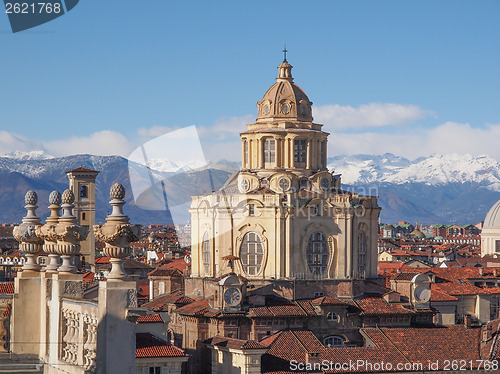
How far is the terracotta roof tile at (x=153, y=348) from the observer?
129ft

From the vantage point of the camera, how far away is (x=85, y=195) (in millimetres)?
103188

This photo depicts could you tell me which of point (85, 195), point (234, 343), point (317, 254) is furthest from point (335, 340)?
point (85, 195)

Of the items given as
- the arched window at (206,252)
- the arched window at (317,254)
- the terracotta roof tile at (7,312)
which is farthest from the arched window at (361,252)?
the terracotta roof tile at (7,312)

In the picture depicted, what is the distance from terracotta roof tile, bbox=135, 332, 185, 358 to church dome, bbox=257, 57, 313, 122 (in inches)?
757

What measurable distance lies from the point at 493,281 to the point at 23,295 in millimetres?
76955

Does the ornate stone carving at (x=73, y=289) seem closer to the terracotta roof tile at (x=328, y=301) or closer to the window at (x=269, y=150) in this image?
the terracotta roof tile at (x=328, y=301)

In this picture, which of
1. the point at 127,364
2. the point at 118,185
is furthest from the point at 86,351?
the point at 118,185

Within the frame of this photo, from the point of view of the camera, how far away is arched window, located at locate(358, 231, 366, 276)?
2201 inches

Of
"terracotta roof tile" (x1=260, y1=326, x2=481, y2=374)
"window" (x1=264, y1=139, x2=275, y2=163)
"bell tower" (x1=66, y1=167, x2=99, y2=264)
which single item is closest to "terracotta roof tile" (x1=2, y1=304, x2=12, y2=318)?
"terracotta roof tile" (x1=260, y1=326, x2=481, y2=374)

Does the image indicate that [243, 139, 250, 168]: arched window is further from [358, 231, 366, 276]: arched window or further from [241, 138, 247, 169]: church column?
[358, 231, 366, 276]: arched window

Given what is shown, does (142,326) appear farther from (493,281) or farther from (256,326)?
(493,281)

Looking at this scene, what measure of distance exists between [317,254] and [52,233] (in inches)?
1527

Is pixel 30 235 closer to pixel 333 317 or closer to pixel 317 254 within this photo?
pixel 333 317

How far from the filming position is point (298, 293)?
5381 centimetres
